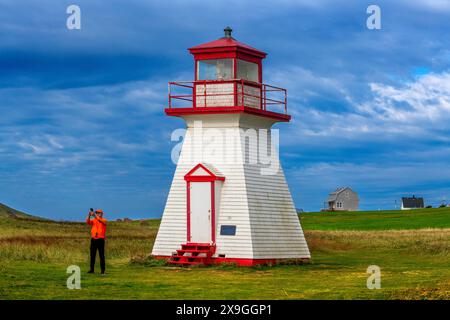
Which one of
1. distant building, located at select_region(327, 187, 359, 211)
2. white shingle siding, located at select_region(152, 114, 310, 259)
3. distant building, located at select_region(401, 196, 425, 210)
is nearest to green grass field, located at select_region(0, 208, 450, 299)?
white shingle siding, located at select_region(152, 114, 310, 259)

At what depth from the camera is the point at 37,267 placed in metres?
26.7

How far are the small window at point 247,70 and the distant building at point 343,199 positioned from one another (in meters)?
115

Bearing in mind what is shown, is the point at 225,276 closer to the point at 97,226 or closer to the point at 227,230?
the point at 97,226

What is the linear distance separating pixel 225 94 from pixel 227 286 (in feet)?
34.8

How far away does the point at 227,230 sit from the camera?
30.5 m

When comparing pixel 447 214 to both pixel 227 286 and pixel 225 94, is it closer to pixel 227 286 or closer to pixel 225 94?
pixel 225 94

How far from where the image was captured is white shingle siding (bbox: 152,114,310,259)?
30250 mm

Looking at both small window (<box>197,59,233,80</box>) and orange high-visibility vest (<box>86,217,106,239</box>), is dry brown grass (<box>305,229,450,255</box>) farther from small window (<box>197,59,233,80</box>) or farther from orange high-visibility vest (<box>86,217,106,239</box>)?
orange high-visibility vest (<box>86,217,106,239</box>)

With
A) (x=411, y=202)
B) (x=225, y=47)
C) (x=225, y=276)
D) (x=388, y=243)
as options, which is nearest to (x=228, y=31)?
(x=225, y=47)

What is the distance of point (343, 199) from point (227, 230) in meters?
118

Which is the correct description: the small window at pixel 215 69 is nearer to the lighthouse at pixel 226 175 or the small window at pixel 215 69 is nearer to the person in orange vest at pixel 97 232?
the lighthouse at pixel 226 175

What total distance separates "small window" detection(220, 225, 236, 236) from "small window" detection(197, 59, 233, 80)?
5.68m

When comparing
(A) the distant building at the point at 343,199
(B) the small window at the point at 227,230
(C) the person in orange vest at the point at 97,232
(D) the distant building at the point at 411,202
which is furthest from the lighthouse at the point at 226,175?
(D) the distant building at the point at 411,202
